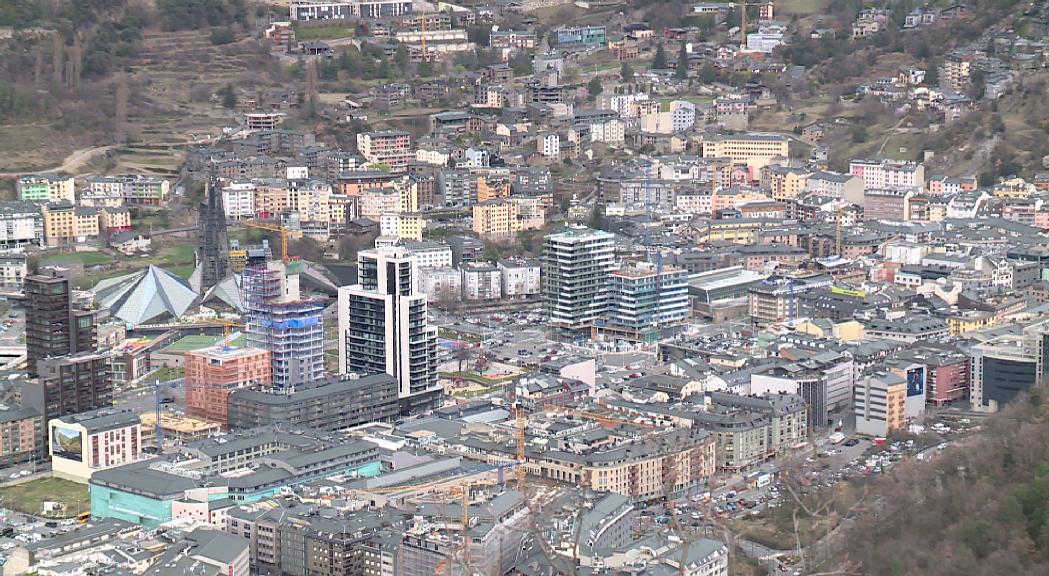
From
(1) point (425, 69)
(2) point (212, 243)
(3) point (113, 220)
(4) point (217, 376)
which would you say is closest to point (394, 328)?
(4) point (217, 376)

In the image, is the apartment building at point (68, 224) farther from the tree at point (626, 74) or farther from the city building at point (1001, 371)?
the city building at point (1001, 371)

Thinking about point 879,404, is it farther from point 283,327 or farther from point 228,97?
point 228,97

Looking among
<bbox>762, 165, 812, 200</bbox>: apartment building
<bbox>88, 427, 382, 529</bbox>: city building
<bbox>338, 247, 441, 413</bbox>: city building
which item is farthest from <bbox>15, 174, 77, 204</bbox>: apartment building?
<bbox>88, 427, 382, 529</bbox>: city building

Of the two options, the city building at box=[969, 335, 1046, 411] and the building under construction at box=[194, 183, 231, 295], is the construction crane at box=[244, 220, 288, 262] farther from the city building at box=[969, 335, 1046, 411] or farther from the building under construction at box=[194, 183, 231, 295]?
the city building at box=[969, 335, 1046, 411]

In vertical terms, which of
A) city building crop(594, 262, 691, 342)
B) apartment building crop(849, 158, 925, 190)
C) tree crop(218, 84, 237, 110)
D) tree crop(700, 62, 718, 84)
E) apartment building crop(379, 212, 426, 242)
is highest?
tree crop(700, 62, 718, 84)

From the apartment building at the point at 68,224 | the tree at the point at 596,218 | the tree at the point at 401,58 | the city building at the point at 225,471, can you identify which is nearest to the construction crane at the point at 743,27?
the tree at the point at 401,58

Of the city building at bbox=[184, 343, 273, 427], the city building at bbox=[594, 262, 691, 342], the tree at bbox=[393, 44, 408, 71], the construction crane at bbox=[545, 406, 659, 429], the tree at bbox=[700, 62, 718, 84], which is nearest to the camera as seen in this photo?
the construction crane at bbox=[545, 406, 659, 429]

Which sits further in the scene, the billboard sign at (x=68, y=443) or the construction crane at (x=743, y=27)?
the construction crane at (x=743, y=27)
